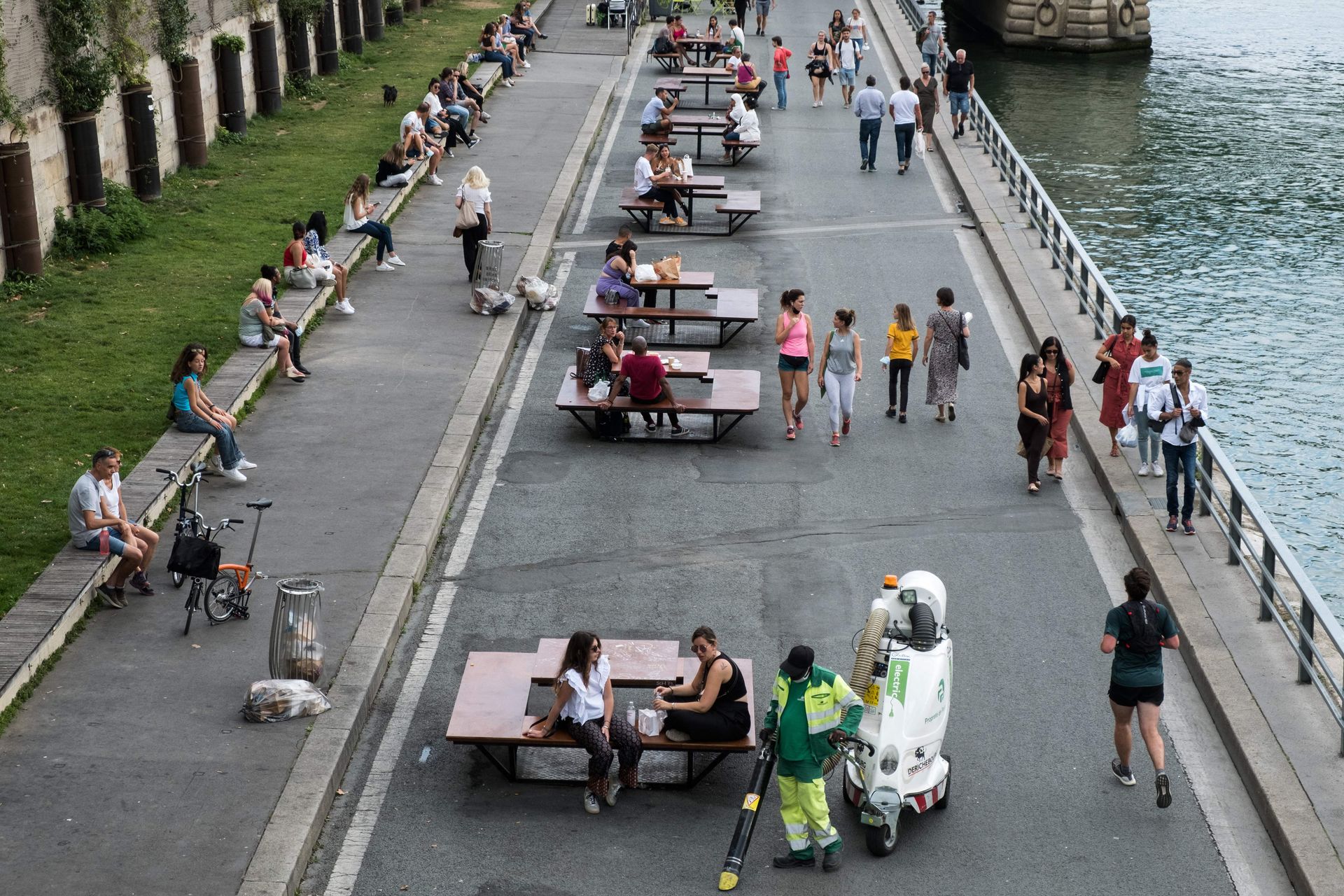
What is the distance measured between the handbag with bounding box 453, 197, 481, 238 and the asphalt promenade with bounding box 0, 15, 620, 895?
0.75m

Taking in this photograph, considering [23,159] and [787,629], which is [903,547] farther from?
[23,159]

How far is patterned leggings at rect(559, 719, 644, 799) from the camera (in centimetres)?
1019

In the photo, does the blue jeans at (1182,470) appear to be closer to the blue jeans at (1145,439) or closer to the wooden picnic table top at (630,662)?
the blue jeans at (1145,439)

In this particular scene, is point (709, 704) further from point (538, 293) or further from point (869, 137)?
point (869, 137)

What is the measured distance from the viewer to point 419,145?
27.2m

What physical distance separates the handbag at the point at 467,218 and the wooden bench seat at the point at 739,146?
977cm

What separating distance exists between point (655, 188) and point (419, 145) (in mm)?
4646

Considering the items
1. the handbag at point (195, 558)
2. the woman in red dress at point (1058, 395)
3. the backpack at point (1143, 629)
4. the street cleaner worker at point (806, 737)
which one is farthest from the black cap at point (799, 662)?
the woman in red dress at point (1058, 395)

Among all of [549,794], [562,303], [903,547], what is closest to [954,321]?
[903,547]

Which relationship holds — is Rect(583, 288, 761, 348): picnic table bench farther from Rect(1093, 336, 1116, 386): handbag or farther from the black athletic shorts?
the black athletic shorts

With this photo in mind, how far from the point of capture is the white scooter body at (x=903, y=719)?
9742mm

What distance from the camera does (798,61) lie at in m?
42.1

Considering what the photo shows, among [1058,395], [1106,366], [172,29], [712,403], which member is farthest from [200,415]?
[172,29]

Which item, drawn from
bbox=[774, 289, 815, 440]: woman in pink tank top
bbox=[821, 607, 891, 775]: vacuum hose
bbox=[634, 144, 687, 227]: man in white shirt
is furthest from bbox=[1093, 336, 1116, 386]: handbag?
bbox=[634, 144, 687, 227]: man in white shirt
